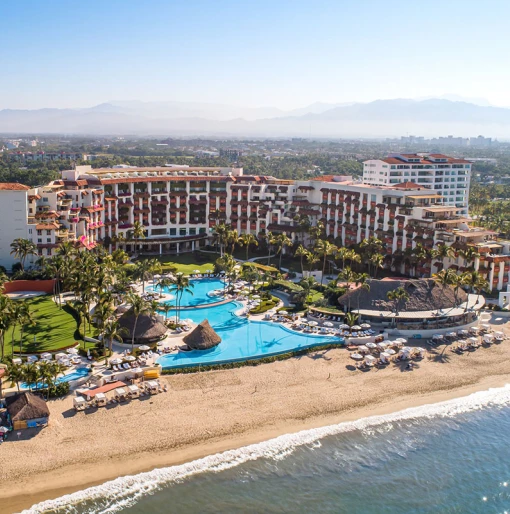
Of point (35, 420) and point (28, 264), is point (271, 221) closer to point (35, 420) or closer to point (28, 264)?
point (28, 264)

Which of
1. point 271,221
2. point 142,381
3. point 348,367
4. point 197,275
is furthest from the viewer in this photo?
point 271,221

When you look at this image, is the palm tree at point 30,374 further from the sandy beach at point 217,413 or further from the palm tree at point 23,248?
the palm tree at point 23,248

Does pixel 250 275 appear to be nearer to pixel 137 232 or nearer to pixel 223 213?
pixel 137 232

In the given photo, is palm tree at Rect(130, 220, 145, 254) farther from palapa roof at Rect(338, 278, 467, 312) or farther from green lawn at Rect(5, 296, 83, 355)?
palapa roof at Rect(338, 278, 467, 312)

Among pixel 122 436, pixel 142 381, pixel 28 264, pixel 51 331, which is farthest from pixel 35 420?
pixel 28 264

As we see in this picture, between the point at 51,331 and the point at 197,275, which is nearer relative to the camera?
the point at 51,331

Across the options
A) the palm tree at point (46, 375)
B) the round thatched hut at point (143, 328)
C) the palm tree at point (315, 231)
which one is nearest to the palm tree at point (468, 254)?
the palm tree at point (315, 231)
